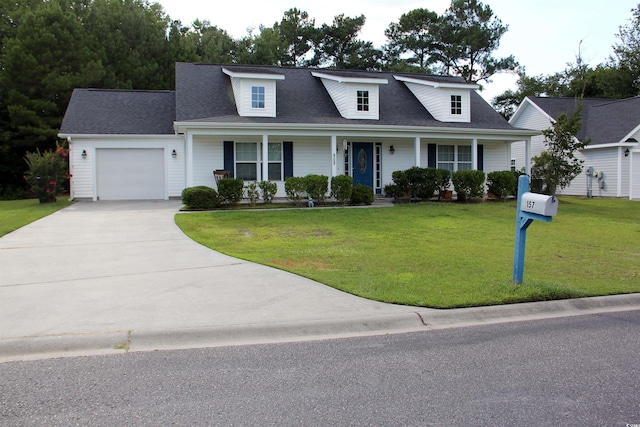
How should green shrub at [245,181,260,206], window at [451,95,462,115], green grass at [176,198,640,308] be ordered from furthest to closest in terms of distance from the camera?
window at [451,95,462,115]
green shrub at [245,181,260,206]
green grass at [176,198,640,308]

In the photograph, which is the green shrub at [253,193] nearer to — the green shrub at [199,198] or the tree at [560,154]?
the green shrub at [199,198]

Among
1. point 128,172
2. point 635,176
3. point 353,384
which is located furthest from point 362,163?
point 353,384

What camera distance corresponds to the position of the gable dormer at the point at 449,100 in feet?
66.6

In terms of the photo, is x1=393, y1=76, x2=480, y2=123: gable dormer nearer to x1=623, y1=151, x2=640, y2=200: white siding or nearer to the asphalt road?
x1=623, y1=151, x2=640, y2=200: white siding

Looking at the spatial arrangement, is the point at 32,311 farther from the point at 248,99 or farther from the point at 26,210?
the point at 248,99

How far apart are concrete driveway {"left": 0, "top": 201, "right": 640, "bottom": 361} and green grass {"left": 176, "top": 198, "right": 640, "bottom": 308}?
1.18ft

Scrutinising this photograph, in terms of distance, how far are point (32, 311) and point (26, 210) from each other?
1189cm

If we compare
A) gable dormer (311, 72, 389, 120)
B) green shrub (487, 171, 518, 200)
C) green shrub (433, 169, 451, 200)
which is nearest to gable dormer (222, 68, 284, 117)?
gable dormer (311, 72, 389, 120)

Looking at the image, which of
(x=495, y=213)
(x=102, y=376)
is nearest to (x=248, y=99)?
(x=495, y=213)

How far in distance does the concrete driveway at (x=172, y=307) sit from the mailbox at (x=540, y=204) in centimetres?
112

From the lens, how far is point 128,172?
63.8ft

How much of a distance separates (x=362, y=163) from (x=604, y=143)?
499 inches

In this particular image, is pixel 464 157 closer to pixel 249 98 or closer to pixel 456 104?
pixel 456 104

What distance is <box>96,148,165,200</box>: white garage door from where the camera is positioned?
19266 mm
